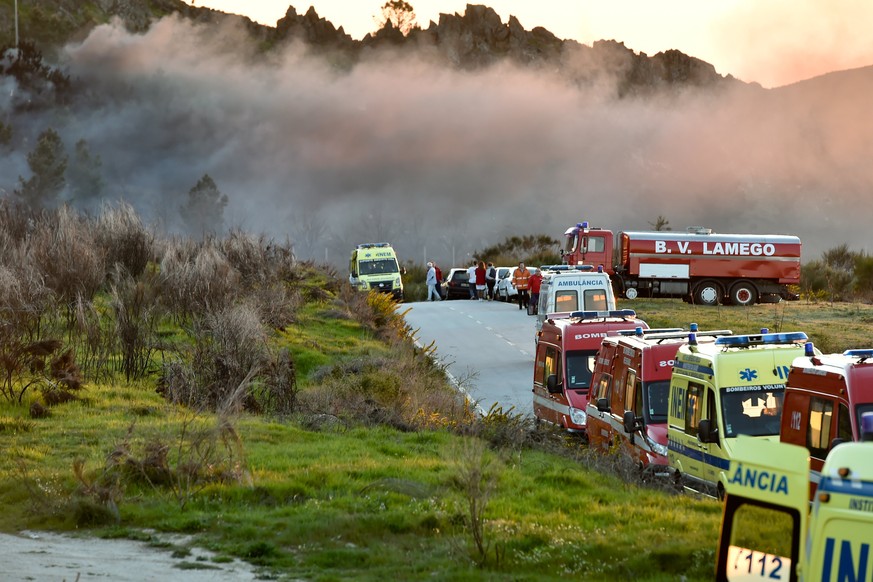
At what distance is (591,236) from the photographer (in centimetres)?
5422

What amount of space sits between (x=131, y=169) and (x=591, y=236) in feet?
389

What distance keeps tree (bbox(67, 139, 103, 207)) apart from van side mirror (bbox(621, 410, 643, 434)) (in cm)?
11282

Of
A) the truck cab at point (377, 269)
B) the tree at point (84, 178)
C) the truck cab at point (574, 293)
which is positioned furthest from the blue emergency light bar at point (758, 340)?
the tree at point (84, 178)

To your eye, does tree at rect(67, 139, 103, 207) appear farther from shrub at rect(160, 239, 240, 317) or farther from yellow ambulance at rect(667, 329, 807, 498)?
yellow ambulance at rect(667, 329, 807, 498)

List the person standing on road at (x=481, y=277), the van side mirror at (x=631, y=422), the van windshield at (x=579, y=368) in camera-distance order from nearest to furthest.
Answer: the van side mirror at (x=631, y=422) < the van windshield at (x=579, y=368) < the person standing on road at (x=481, y=277)

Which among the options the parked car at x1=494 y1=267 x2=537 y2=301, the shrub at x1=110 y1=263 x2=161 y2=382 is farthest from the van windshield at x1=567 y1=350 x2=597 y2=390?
the parked car at x1=494 y1=267 x2=537 y2=301

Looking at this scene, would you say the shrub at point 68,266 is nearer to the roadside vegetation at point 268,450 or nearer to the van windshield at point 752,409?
the roadside vegetation at point 268,450

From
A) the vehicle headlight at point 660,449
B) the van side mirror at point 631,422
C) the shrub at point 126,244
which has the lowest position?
the vehicle headlight at point 660,449

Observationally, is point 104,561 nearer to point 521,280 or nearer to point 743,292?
point 521,280

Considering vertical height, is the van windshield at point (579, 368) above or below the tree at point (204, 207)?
below

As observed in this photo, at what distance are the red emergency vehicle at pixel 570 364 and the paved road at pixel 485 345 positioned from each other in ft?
2.68

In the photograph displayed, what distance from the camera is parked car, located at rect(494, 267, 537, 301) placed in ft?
178

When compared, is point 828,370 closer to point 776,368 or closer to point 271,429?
point 776,368

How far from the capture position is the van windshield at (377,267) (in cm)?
5447
